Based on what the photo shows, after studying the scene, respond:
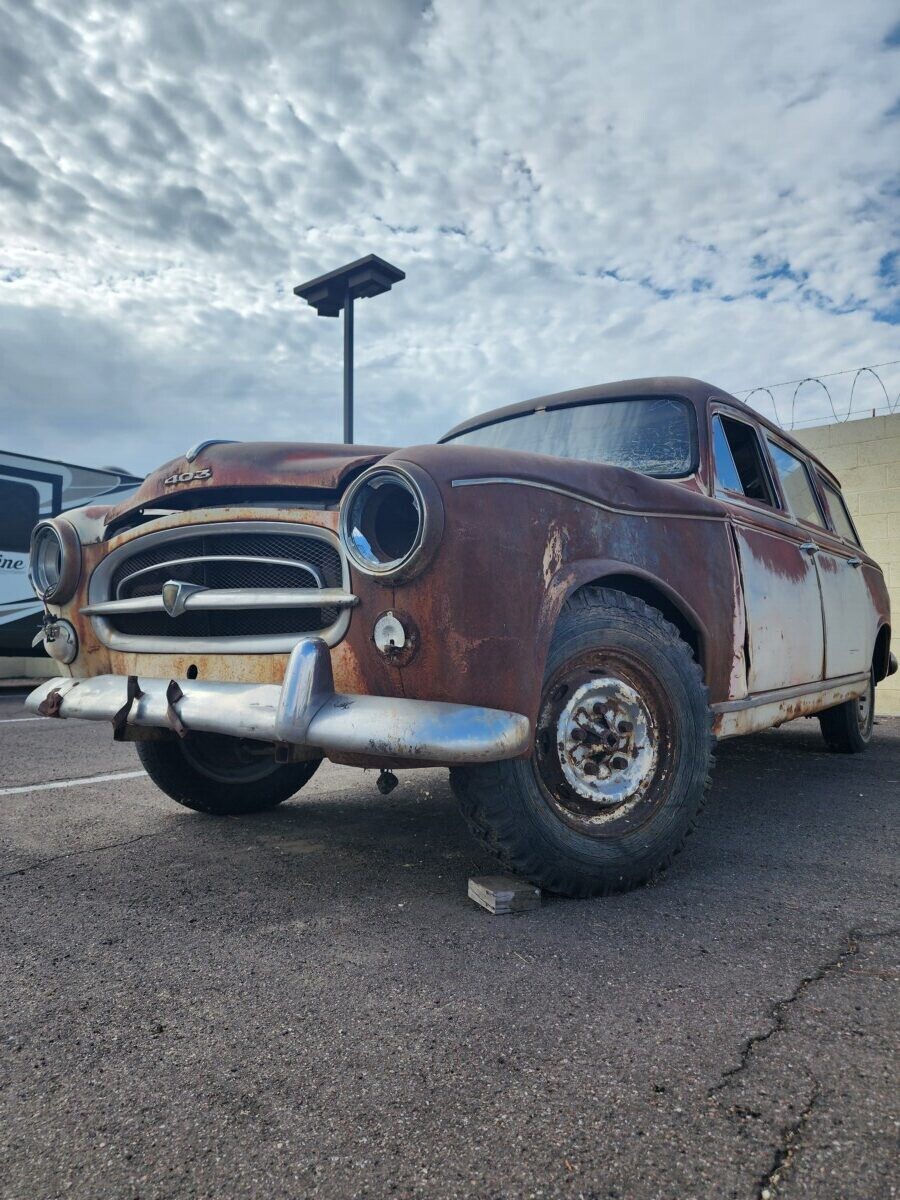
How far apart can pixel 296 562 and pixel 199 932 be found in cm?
97

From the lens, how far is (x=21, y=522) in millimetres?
9500

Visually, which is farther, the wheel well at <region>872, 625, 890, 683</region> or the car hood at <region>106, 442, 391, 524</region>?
the wheel well at <region>872, 625, 890, 683</region>

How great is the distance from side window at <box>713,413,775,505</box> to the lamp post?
16.6ft

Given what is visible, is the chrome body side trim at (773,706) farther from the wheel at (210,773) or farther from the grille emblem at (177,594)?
the grille emblem at (177,594)

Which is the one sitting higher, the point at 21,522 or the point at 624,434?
the point at 21,522

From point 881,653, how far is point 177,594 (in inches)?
185

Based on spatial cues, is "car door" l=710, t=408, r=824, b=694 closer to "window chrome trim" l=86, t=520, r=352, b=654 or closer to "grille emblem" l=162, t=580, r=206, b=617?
"window chrome trim" l=86, t=520, r=352, b=654

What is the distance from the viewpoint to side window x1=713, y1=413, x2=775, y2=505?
10.8 ft

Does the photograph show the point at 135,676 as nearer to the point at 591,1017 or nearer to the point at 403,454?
the point at 403,454

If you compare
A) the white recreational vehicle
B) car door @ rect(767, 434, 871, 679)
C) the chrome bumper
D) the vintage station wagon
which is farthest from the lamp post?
the chrome bumper

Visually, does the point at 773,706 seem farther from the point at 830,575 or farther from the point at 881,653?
the point at 881,653

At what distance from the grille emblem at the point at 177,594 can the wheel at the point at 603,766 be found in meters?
0.96

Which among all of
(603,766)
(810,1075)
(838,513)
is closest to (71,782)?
(603,766)

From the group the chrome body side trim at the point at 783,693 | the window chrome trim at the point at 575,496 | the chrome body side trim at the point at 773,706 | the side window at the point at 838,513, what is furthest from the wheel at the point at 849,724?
the window chrome trim at the point at 575,496
